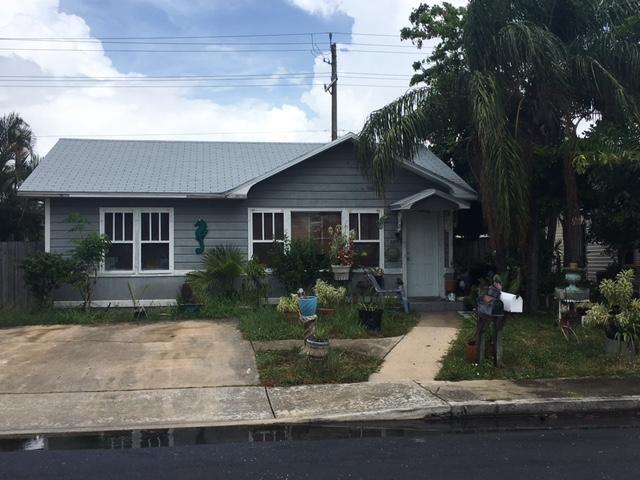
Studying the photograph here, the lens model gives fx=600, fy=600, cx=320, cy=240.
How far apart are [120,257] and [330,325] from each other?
554cm

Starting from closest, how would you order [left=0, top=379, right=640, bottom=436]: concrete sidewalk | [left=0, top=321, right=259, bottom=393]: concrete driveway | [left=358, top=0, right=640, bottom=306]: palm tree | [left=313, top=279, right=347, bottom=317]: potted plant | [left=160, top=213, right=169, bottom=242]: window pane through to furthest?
1. [left=0, top=379, right=640, bottom=436]: concrete sidewalk
2. [left=0, top=321, right=259, bottom=393]: concrete driveway
3. [left=358, top=0, right=640, bottom=306]: palm tree
4. [left=313, top=279, right=347, bottom=317]: potted plant
5. [left=160, top=213, right=169, bottom=242]: window pane

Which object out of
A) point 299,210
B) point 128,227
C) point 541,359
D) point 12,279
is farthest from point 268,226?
point 541,359

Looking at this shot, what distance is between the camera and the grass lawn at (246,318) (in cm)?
1052

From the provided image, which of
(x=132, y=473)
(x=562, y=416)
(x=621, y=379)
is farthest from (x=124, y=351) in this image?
(x=621, y=379)

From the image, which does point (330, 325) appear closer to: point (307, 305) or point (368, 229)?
point (307, 305)

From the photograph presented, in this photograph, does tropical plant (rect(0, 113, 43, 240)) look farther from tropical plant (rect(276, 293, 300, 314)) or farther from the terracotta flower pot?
the terracotta flower pot

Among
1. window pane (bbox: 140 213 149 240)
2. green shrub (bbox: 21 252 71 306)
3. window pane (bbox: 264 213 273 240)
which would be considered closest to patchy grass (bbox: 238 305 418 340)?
window pane (bbox: 264 213 273 240)

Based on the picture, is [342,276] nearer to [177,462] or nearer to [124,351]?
[124,351]

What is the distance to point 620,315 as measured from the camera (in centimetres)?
846

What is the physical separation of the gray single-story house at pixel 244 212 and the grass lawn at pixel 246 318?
732 millimetres

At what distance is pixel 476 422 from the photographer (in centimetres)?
644

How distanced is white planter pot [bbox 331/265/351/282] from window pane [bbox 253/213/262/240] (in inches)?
77.3

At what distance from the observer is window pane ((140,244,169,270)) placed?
533 inches

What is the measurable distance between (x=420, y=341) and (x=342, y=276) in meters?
3.46
